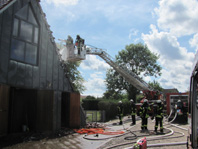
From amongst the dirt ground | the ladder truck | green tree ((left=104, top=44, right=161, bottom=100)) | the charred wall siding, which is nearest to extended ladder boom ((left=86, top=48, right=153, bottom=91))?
the ladder truck

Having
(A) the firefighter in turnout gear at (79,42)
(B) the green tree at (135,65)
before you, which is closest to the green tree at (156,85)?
(B) the green tree at (135,65)

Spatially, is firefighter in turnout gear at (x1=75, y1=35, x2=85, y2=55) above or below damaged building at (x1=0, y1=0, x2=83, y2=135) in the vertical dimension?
above

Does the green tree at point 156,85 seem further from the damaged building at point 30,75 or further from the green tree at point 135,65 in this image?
the damaged building at point 30,75

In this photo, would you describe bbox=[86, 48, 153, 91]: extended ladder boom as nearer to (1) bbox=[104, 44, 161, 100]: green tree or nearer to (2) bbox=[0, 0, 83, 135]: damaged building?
(2) bbox=[0, 0, 83, 135]: damaged building

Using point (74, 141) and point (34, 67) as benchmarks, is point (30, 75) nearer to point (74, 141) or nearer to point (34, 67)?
point (34, 67)

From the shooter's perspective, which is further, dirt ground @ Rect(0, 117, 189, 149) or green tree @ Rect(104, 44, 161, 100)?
green tree @ Rect(104, 44, 161, 100)

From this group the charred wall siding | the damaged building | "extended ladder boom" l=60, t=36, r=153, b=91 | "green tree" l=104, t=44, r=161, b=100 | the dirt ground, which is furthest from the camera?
"green tree" l=104, t=44, r=161, b=100

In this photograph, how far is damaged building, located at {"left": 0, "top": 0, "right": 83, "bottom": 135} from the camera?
9458 mm

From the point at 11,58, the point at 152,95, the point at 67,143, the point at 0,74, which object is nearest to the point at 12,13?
the point at 11,58

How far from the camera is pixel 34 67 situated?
10.9m

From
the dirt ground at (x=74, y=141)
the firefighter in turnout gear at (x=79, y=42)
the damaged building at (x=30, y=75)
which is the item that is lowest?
the dirt ground at (x=74, y=141)

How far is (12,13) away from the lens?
991 cm

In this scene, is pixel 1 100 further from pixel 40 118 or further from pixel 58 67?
pixel 58 67

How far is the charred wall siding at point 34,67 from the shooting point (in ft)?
30.6
